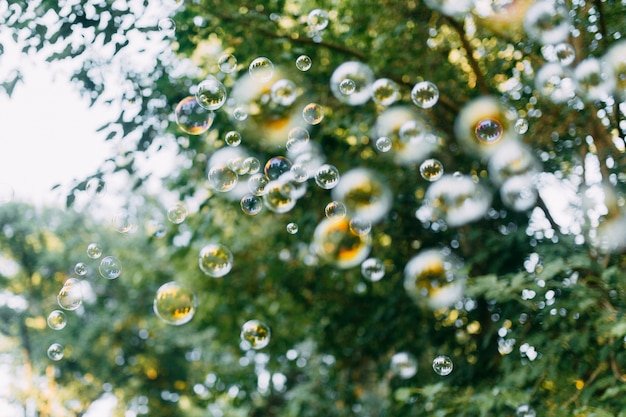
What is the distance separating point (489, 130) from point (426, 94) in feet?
1.39

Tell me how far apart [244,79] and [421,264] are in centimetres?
165

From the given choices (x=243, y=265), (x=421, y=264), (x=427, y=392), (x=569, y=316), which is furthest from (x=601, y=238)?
(x=243, y=265)

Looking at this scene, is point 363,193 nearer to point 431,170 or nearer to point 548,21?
point 431,170

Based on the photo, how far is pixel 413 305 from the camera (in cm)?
518

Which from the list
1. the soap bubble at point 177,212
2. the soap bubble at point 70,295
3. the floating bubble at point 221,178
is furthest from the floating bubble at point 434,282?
the soap bubble at point 70,295

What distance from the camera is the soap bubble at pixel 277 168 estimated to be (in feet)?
13.7

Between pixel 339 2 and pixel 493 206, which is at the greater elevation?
pixel 339 2

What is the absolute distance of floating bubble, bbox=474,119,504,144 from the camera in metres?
3.91

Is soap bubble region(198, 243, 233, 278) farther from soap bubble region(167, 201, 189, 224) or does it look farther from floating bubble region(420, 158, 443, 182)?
floating bubble region(420, 158, 443, 182)

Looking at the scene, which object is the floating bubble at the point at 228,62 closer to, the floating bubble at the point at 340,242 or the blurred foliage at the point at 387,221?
A: the blurred foliage at the point at 387,221

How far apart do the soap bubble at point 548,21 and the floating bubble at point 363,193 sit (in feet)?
4.49

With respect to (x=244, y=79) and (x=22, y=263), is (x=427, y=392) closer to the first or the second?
(x=244, y=79)

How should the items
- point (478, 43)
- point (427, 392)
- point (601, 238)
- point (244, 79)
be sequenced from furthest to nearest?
point (478, 43) < point (244, 79) < point (601, 238) < point (427, 392)

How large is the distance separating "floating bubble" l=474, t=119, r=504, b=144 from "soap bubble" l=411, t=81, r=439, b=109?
305 mm
